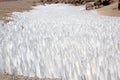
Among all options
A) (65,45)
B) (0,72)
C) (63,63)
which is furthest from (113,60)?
(0,72)

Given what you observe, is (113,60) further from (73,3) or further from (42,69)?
(73,3)

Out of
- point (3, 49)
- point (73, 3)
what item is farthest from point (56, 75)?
point (73, 3)

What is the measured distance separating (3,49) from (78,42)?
3.74 m

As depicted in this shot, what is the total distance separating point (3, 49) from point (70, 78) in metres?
3.42

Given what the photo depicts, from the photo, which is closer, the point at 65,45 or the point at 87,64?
the point at 87,64

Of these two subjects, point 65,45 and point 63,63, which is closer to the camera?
point 63,63

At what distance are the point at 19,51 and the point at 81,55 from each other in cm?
241

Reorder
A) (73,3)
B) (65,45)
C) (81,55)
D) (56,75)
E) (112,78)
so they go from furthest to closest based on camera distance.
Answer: (73,3) < (65,45) < (81,55) < (56,75) < (112,78)

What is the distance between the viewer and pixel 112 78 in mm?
8008

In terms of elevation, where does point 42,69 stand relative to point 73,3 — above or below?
above

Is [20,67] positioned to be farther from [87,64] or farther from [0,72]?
[87,64]

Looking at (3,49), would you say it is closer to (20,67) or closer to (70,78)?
(20,67)

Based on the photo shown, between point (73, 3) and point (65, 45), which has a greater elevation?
point (65, 45)

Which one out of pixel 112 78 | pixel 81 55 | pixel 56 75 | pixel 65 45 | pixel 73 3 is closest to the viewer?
pixel 112 78
